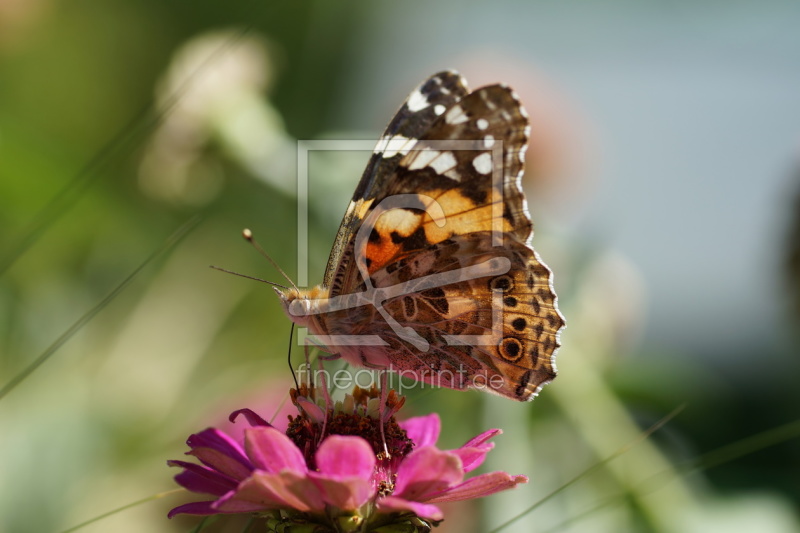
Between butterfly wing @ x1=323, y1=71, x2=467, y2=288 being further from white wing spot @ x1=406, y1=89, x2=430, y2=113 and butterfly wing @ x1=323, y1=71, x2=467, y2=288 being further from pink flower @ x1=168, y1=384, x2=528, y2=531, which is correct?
pink flower @ x1=168, y1=384, x2=528, y2=531

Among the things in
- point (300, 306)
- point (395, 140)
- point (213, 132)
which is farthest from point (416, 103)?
point (213, 132)

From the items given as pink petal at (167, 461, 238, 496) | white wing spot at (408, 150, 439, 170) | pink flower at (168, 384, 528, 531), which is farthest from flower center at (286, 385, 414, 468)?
white wing spot at (408, 150, 439, 170)

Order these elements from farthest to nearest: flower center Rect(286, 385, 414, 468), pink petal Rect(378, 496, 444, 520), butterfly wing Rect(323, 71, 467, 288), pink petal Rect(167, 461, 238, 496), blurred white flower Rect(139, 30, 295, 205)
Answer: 1. blurred white flower Rect(139, 30, 295, 205)
2. butterfly wing Rect(323, 71, 467, 288)
3. flower center Rect(286, 385, 414, 468)
4. pink petal Rect(167, 461, 238, 496)
5. pink petal Rect(378, 496, 444, 520)

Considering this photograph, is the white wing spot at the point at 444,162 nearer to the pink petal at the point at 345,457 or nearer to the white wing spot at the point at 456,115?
the white wing spot at the point at 456,115

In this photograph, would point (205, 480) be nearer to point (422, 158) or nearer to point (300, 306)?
point (300, 306)

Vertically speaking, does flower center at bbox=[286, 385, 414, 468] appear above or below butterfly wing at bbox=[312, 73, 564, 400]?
below

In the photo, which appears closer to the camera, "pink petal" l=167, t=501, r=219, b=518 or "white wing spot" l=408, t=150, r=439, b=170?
"pink petal" l=167, t=501, r=219, b=518
